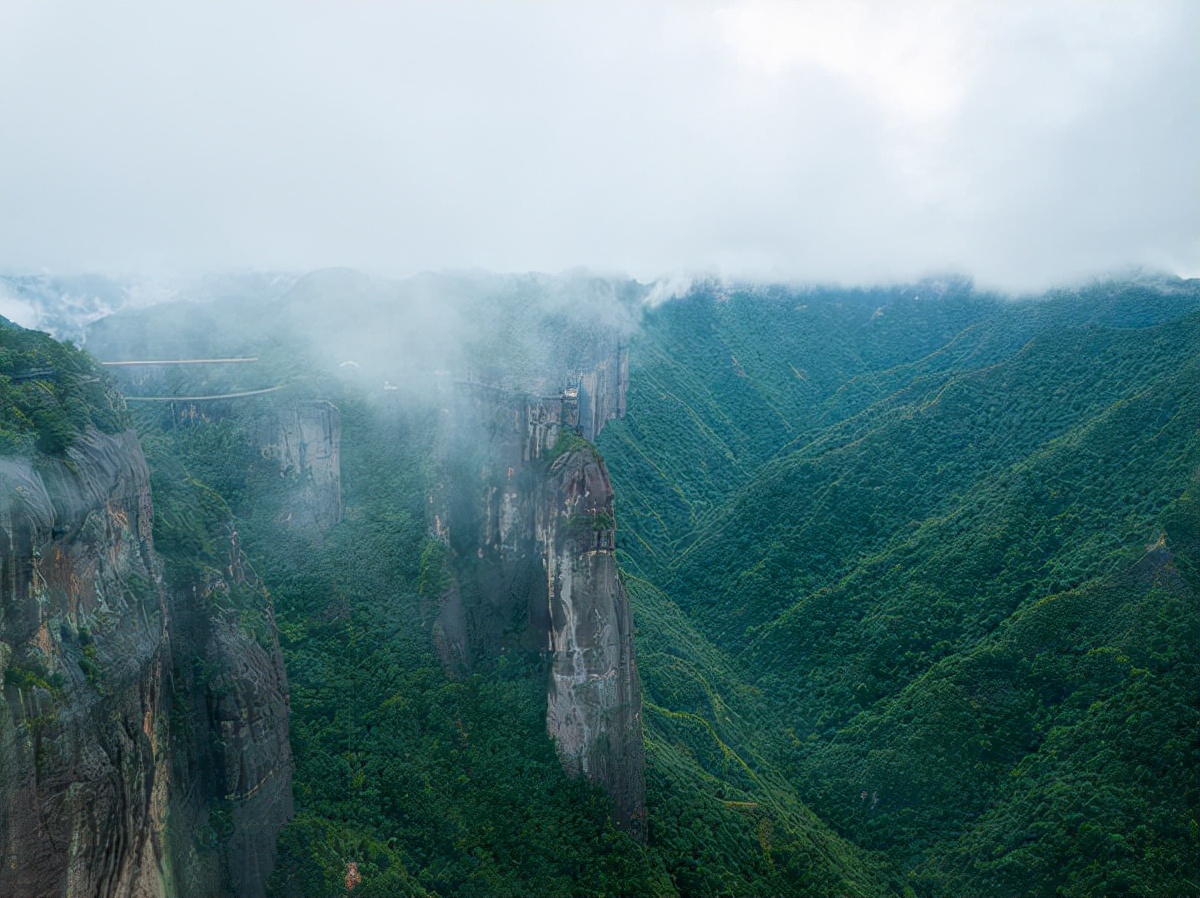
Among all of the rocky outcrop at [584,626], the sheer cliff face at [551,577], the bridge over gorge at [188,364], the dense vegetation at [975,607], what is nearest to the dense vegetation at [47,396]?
the bridge over gorge at [188,364]

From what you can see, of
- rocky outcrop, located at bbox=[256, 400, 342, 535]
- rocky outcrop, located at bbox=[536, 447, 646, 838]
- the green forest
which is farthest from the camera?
rocky outcrop, located at bbox=[256, 400, 342, 535]

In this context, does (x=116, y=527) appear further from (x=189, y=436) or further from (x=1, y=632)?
(x=189, y=436)

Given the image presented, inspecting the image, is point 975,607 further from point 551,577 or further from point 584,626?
point 551,577

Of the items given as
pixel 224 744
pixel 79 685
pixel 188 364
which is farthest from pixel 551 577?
pixel 188 364

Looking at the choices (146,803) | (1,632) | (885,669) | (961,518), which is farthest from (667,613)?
(1,632)

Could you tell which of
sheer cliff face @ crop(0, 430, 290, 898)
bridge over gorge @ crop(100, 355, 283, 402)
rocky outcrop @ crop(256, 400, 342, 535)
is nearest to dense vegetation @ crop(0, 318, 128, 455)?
sheer cliff face @ crop(0, 430, 290, 898)

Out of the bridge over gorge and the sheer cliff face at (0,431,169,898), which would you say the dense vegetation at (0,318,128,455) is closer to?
the sheer cliff face at (0,431,169,898)

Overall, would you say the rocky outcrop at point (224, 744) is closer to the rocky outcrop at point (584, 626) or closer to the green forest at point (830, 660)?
the green forest at point (830, 660)
